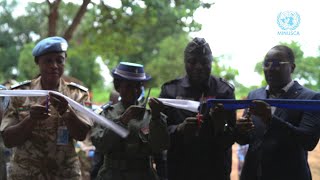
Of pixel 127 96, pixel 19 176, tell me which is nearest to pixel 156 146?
pixel 127 96

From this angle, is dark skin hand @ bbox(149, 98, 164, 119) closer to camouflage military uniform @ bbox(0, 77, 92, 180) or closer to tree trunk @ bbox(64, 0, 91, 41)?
camouflage military uniform @ bbox(0, 77, 92, 180)

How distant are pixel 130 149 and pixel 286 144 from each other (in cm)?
134

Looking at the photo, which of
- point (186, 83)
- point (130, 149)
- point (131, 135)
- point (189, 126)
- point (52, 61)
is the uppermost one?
point (52, 61)

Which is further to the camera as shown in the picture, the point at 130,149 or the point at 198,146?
the point at 198,146

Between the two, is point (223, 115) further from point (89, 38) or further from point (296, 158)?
point (89, 38)

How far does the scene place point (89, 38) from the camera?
12.0 meters

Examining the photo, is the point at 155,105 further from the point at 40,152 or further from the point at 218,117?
the point at 40,152

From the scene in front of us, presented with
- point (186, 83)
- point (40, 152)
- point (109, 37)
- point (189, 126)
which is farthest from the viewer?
point (109, 37)

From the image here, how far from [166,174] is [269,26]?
69.1 inches

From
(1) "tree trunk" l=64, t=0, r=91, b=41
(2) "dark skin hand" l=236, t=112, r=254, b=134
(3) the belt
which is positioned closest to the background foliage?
(1) "tree trunk" l=64, t=0, r=91, b=41

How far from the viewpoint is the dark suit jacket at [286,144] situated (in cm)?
346

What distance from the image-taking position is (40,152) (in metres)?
3.53

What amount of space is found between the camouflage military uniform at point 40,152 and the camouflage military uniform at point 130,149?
0.24 meters

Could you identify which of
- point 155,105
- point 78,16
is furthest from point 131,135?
point 78,16
